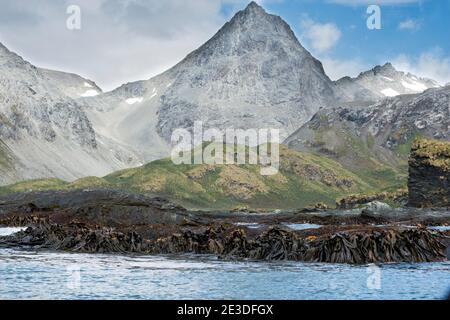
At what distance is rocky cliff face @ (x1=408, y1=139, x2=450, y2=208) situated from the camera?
169 m

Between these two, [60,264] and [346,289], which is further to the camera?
[60,264]

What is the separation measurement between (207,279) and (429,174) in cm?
15753

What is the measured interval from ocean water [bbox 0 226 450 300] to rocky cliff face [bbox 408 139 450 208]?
5731 inches

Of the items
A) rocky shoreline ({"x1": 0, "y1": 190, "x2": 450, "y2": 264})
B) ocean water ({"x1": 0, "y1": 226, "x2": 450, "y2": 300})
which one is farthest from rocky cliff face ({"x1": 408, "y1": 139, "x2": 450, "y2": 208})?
ocean water ({"x1": 0, "y1": 226, "x2": 450, "y2": 300})

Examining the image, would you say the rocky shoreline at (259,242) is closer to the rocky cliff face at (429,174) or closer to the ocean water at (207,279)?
the ocean water at (207,279)

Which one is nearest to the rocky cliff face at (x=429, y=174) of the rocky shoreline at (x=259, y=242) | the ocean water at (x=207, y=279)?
the rocky shoreline at (x=259, y=242)

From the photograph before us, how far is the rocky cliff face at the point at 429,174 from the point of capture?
169400mm

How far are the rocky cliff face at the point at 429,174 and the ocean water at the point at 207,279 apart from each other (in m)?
146

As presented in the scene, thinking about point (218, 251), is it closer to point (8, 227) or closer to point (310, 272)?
point (310, 272)

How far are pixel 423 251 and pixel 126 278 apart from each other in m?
16.2
